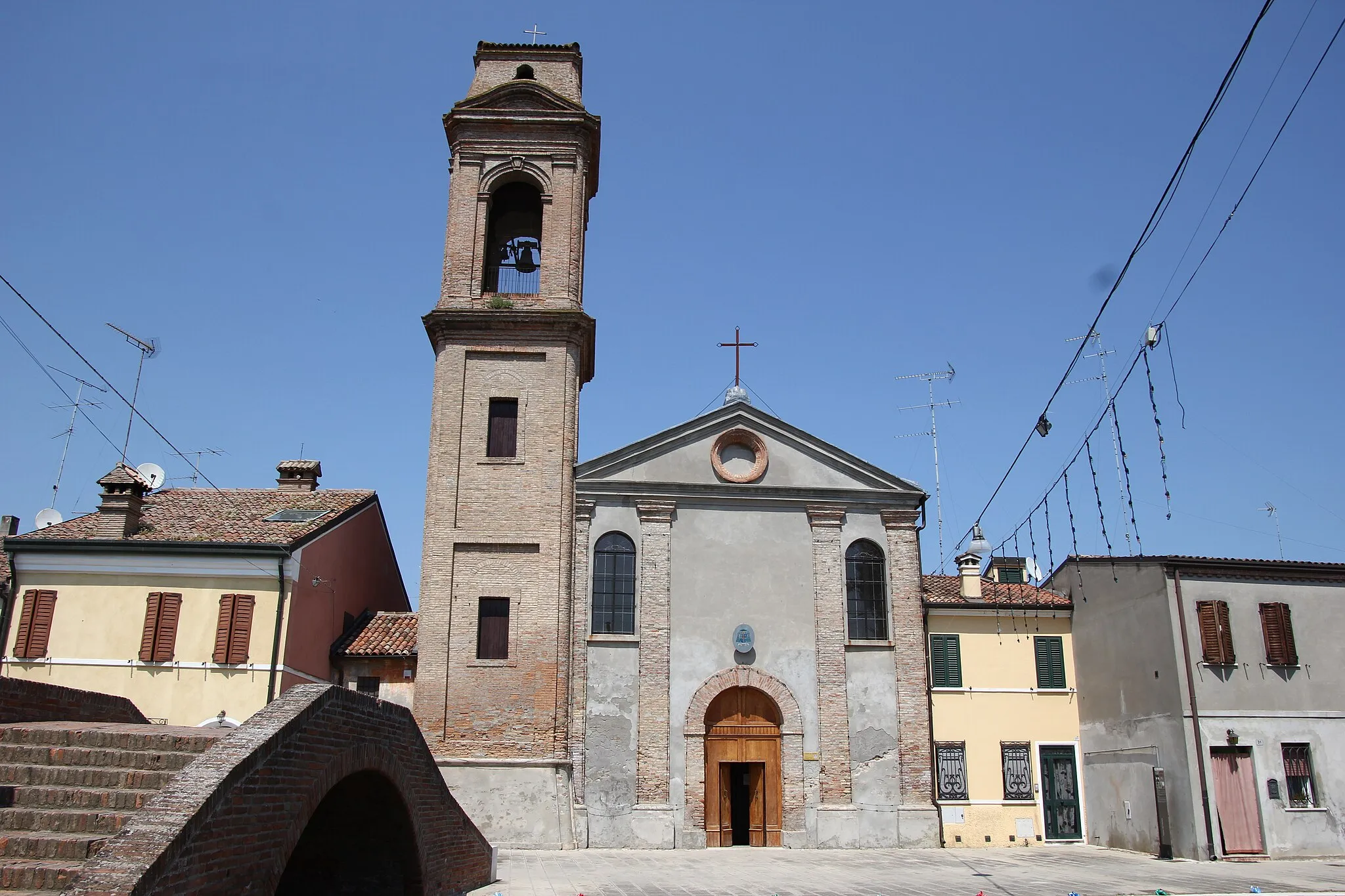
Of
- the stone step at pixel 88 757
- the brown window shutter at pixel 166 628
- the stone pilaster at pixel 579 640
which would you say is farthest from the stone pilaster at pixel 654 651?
the stone step at pixel 88 757

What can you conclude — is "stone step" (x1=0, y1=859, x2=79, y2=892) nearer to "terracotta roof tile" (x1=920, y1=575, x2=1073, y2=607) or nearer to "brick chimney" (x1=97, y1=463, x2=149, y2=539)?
"brick chimney" (x1=97, y1=463, x2=149, y2=539)

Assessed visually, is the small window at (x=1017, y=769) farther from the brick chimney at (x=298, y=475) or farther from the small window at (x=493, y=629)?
the brick chimney at (x=298, y=475)

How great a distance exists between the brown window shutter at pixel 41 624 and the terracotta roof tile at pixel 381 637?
580cm

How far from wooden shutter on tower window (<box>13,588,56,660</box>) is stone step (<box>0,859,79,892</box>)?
17052 millimetres

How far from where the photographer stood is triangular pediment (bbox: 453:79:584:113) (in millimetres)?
25938

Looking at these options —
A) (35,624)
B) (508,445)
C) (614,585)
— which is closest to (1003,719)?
(614,585)

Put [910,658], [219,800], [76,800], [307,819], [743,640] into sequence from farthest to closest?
[910,658] → [743,640] → [307,819] → [76,800] → [219,800]

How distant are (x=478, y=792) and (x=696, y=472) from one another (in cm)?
854

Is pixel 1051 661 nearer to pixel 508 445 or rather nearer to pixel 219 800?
pixel 508 445

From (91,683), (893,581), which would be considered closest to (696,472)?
(893,581)

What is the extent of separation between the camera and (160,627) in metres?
21.6

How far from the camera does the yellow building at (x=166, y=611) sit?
21.3m

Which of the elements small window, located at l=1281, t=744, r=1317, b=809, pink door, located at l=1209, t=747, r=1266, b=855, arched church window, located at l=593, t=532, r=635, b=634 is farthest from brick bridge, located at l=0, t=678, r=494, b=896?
small window, located at l=1281, t=744, r=1317, b=809

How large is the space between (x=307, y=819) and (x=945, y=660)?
18.5m
